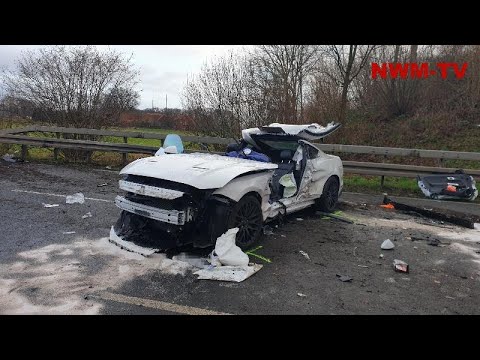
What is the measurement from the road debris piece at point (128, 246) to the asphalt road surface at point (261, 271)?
9 cm

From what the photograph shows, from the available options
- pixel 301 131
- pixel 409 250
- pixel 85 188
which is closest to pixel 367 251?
pixel 409 250

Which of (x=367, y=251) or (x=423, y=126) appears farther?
(x=423, y=126)

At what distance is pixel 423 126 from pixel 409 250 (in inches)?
506

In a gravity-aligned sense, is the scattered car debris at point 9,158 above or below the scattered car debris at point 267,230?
above

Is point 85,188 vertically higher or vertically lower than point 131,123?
lower

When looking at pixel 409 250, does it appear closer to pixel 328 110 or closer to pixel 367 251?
pixel 367 251

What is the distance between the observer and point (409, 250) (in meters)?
5.41

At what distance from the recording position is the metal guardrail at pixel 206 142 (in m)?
9.60

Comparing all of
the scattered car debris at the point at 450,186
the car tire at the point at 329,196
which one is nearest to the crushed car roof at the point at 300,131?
the car tire at the point at 329,196

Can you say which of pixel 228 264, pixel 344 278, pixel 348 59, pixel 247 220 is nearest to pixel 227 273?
pixel 228 264

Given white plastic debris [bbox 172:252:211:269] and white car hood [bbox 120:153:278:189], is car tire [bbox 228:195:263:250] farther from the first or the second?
white plastic debris [bbox 172:252:211:269]

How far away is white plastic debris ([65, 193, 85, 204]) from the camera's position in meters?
7.16

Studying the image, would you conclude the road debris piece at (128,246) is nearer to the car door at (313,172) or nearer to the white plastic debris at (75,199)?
the white plastic debris at (75,199)
